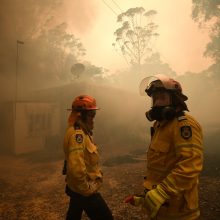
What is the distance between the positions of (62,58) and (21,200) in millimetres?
35430

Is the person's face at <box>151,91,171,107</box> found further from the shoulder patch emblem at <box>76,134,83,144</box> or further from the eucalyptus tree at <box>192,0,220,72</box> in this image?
the eucalyptus tree at <box>192,0,220,72</box>

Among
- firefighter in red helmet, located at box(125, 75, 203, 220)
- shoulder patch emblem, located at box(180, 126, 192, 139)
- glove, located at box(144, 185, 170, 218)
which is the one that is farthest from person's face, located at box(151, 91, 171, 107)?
glove, located at box(144, 185, 170, 218)

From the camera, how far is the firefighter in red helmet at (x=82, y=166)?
277 cm

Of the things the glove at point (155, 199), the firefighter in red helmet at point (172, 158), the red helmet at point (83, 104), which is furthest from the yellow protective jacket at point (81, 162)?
the glove at point (155, 199)

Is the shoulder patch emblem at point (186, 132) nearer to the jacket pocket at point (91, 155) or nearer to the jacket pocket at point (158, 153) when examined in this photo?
the jacket pocket at point (158, 153)

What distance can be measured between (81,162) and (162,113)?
3.58 ft

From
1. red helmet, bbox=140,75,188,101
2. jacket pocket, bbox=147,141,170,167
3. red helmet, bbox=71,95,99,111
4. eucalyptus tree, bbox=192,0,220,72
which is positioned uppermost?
eucalyptus tree, bbox=192,0,220,72

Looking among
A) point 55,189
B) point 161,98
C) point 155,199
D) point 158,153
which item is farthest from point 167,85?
point 55,189

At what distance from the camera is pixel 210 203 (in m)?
5.79

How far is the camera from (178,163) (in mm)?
1981

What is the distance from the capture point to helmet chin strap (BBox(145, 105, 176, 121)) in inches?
83.4

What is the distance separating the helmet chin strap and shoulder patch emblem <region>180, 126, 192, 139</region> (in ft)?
0.50

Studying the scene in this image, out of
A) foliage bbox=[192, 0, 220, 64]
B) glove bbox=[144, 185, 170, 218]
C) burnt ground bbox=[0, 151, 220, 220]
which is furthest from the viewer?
foliage bbox=[192, 0, 220, 64]

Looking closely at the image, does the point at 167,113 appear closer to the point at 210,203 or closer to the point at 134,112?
the point at 210,203
